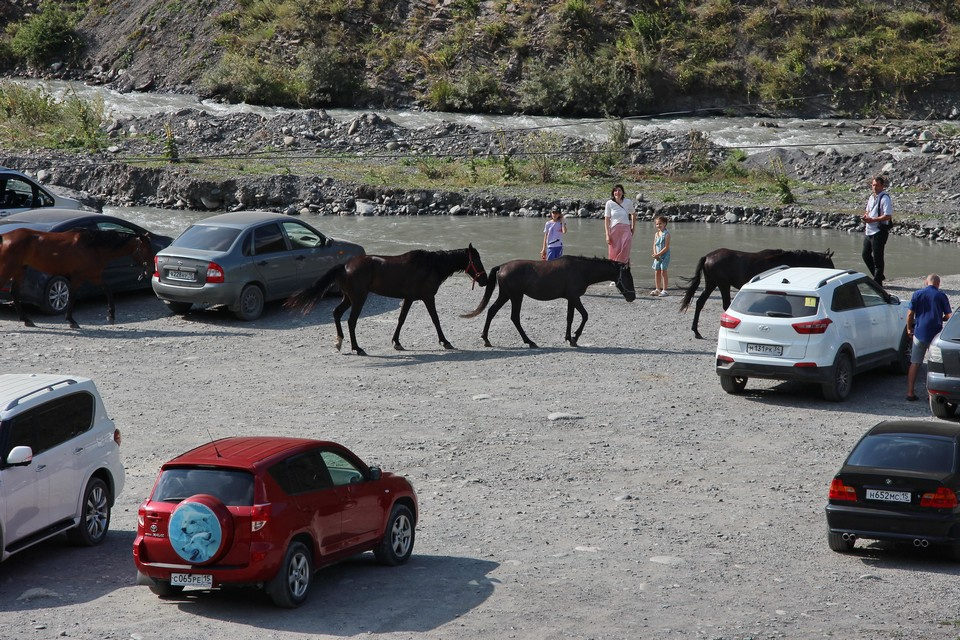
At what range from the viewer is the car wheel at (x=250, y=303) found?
2158 centimetres

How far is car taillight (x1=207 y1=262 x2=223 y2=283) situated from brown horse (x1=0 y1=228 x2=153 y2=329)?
1.75 meters

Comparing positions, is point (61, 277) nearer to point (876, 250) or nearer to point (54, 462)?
point (54, 462)

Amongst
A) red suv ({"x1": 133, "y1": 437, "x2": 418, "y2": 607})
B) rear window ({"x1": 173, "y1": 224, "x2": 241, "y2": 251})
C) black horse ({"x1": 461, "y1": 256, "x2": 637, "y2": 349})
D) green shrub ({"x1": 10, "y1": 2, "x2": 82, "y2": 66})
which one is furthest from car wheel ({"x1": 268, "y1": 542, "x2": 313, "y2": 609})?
green shrub ({"x1": 10, "y1": 2, "x2": 82, "y2": 66})

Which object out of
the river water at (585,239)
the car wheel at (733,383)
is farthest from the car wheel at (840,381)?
the river water at (585,239)

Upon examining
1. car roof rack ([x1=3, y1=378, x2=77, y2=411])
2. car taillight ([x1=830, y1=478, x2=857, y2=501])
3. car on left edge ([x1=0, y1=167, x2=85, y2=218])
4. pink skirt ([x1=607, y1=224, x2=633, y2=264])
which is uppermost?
car on left edge ([x1=0, y1=167, x2=85, y2=218])

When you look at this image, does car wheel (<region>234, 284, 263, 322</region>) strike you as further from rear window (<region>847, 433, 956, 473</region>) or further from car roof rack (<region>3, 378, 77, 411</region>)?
rear window (<region>847, 433, 956, 473</region>)

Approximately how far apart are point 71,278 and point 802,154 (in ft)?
97.6

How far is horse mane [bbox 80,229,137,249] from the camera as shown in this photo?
840 inches

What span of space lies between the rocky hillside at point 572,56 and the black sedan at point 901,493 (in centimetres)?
4639

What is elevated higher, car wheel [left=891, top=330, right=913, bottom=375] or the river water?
the river water

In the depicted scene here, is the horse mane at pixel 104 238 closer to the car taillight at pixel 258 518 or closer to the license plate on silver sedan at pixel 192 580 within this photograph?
the license plate on silver sedan at pixel 192 580

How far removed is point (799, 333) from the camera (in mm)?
16328

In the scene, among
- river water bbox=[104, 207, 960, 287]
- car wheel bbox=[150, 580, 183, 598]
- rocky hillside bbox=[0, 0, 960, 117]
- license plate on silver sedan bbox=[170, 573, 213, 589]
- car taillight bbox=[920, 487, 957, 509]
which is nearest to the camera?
license plate on silver sedan bbox=[170, 573, 213, 589]

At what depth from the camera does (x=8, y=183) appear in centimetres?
2570
